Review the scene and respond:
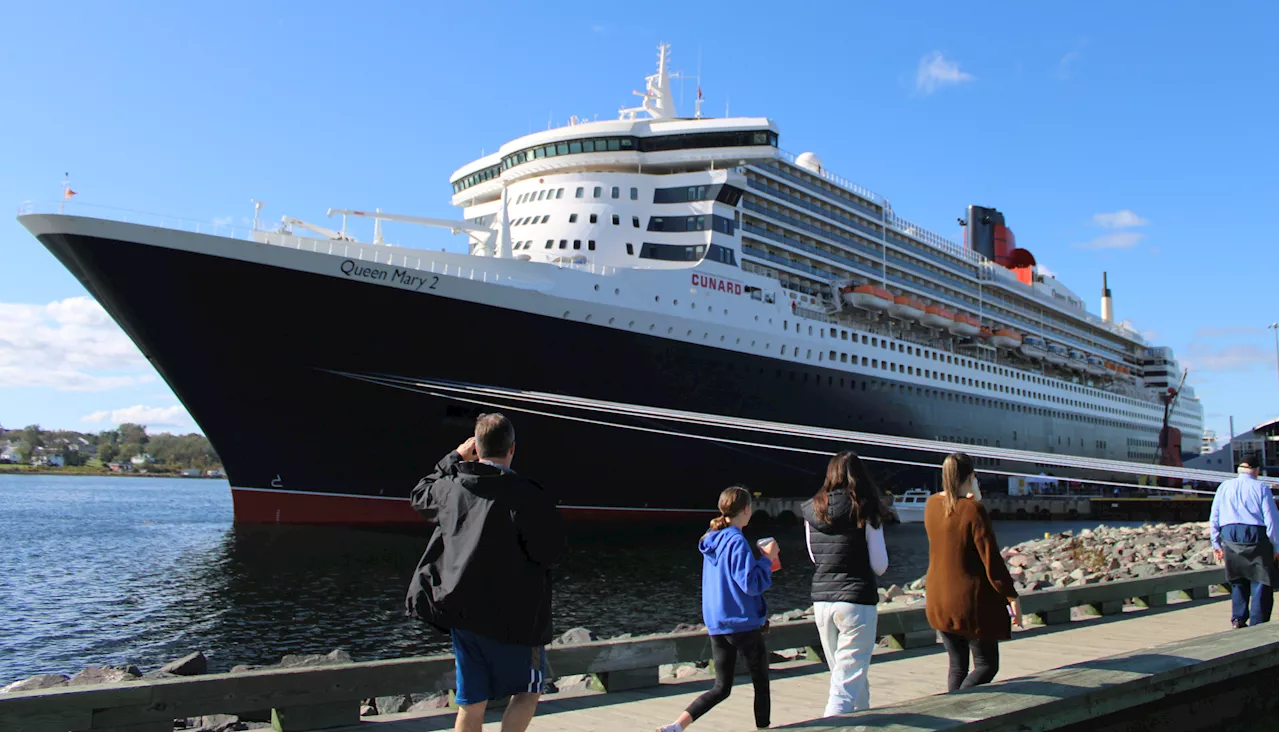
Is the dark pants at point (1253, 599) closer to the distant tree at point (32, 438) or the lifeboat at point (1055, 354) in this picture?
the lifeboat at point (1055, 354)

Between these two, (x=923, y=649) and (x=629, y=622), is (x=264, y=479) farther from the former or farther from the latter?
(x=923, y=649)

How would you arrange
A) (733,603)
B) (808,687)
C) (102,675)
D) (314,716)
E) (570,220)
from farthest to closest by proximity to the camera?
1. (570,220)
2. (102,675)
3. (808,687)
4. (314,716)
5. (733,603)

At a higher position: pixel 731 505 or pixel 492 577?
pixel 731 505

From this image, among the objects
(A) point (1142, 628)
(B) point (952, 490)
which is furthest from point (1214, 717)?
(A) point (1142, 628)

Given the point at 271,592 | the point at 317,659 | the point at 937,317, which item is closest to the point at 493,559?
the point at 317,659

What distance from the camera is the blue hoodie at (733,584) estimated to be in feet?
14.1

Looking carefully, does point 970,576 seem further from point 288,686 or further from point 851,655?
point 288,686

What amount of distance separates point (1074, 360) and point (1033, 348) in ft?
20.6

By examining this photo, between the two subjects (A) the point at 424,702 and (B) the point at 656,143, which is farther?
(B) the point at 656,143

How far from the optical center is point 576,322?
21062 millimetres

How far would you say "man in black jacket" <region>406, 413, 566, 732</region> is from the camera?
3172 mm

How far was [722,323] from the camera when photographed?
23.9m

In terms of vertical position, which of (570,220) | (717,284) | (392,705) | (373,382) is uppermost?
(570,220)

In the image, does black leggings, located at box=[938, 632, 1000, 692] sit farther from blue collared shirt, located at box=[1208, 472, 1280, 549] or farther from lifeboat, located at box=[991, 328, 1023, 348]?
lifeboat, located at box=[991, 328, 1023, 348]
